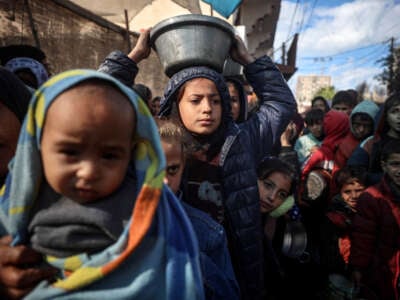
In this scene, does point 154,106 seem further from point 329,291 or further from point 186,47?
point 329,291

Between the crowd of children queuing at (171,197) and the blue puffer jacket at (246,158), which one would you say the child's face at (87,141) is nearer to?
the crowd of children queuing at (171,197)

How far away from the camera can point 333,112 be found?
4051mm

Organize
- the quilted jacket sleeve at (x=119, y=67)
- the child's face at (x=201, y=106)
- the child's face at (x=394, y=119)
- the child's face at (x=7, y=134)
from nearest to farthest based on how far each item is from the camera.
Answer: the child's face at (x=7, y=134) → the child's face at (x=201, y=106) → the quilted jacket sleeve at (x=119, y=67) → the child's face at (x=394, y=119)

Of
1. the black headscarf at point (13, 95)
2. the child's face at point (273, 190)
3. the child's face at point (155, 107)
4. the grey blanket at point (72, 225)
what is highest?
the child's face at point (155, 107)

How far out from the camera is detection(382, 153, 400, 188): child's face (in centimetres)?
214

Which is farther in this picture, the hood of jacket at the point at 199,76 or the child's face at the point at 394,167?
the child's face at the point at 394,167

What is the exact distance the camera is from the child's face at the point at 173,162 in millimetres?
1282

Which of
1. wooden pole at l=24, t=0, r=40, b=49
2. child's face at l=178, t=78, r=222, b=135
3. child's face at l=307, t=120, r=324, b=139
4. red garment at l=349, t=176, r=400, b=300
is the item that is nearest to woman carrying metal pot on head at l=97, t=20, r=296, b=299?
child's face at l=178, t=78, r=222, b=135

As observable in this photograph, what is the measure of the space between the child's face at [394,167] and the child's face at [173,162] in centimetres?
178

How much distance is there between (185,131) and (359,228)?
1.63 m

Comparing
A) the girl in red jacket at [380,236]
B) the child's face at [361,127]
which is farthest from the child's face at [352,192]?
the child's face at [361,127]

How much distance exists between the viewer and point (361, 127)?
3510mm

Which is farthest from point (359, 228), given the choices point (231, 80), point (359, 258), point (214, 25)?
point (214, 25)

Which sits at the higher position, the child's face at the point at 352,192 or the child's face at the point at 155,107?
the child's face at the point at 155,107
